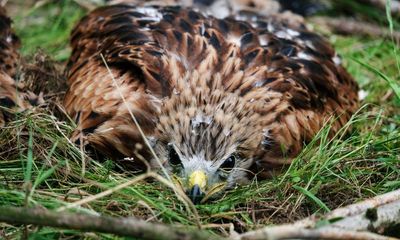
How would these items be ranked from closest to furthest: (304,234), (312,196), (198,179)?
1. (304,234)
2. (312,196)
3. (198,179)

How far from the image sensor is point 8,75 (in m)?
5.04

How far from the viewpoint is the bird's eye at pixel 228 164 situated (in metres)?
4.43

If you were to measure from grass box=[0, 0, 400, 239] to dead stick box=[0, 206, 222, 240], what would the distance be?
30cm

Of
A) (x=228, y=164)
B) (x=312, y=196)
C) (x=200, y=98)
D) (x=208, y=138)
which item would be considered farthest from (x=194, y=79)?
(x=312, y=196)

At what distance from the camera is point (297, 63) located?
4973 mm

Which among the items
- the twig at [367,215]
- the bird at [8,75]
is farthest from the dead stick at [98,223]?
the bird at [8,75]

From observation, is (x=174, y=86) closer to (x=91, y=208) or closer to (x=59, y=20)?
(x=91, y=208)

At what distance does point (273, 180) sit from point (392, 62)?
2.57m

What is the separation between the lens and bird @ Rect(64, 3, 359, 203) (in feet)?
14.3

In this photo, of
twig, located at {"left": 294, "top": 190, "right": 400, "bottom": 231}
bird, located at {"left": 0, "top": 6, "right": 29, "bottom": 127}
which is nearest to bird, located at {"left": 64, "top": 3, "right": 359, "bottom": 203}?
bird, located at {"left": 0, "top": 6, "right": 29, "bottom": 127}

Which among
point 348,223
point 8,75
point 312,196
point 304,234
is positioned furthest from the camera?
point 8,75

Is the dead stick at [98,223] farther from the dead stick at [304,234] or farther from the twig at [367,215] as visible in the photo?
the twig at [367,215]

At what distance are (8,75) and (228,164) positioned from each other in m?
1.66

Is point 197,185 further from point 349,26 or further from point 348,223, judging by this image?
point 349,26
